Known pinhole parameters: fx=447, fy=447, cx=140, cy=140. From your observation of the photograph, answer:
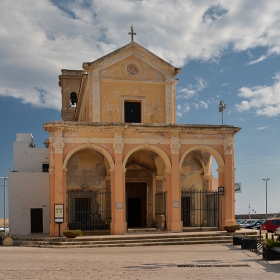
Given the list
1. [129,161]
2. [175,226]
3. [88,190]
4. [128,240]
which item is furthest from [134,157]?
[128,240]

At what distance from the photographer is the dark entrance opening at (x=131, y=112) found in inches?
1134

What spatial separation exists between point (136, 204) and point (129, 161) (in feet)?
9.68

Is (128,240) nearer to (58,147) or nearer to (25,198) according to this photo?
(58,147)

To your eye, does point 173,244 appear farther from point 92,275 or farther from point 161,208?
point 92,275

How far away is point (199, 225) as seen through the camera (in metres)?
30.0

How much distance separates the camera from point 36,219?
29.6 metres

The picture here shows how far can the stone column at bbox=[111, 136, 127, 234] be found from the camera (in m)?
25.2

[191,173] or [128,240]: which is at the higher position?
[191,173]

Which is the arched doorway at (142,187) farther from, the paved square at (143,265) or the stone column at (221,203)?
the paved square at (143,265)

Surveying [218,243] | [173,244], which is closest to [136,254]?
[173,244]

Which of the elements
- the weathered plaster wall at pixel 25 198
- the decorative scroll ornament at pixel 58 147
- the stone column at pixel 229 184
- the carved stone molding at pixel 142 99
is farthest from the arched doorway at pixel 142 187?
the decorative scroll ornament at pixel 58 147

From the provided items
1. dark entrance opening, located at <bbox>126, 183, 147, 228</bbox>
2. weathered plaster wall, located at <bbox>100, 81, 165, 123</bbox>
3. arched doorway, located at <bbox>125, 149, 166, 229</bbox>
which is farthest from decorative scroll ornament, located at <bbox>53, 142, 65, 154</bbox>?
dark entrance opening, located at <bbox>126, 183, 147, 228</bbox>

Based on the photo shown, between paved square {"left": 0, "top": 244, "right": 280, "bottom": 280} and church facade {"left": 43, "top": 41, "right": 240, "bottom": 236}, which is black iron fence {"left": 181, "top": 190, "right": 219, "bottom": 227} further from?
paved square {"left": 0, "top": 244, "right": 280, "bottom": 280}

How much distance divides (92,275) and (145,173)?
56.7ft
